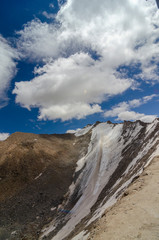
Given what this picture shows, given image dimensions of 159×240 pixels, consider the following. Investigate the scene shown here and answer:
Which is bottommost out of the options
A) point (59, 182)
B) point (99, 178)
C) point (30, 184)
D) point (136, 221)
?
point (99, 178)

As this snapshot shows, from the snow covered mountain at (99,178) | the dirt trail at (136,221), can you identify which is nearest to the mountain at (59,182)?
the snow covered mountain at (99,178)

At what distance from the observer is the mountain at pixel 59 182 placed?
69.1ft

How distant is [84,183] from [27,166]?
55.1 feet

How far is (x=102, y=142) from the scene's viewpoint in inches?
2085

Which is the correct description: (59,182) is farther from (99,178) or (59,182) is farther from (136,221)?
(136,221)

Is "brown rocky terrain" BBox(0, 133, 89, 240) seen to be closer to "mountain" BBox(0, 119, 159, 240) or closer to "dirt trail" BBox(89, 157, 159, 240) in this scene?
"mountain" BBox(0, 119, 159, 240)

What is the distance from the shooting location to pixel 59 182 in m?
37.2

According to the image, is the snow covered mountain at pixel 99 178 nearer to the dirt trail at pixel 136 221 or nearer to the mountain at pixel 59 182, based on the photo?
the mountain at pixel 59 182

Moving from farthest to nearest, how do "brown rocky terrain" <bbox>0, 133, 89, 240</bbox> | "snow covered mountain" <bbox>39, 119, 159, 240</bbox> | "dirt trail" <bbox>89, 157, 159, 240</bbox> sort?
"brown rocky terrain" <bbox>0, 133, 89, 240</bbox>, "snow covered mountain" <bbox>39, 119, 159, 240</bbox>, "dirt trail" <bbox>89, 157, 159, 240</bbox>

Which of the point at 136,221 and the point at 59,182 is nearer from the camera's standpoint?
the point at 136,221

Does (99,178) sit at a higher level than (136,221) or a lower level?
lower

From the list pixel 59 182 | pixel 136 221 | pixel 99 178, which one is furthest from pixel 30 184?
pixel 136 221

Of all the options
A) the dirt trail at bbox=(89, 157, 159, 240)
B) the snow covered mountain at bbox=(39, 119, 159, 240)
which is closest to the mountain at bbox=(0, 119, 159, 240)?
the snow covered mountain at bbox=(39, 119, 159, 240)

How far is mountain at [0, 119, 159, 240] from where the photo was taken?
21062 mm
